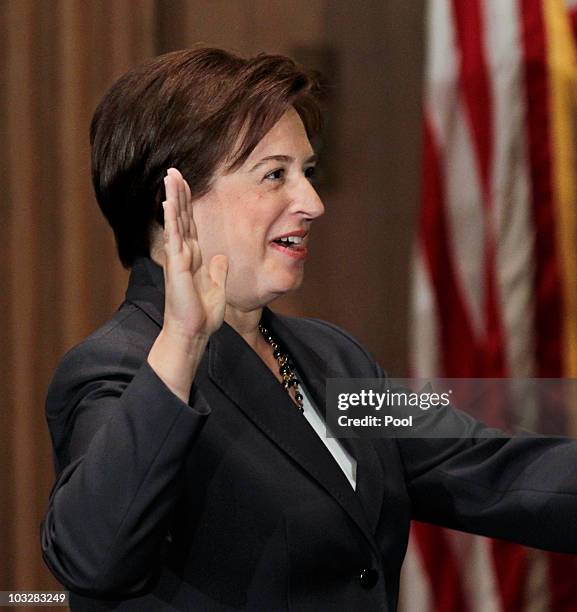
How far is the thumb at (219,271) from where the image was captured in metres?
1.00

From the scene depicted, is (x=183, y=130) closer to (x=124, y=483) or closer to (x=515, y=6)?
(x=124, y=483)

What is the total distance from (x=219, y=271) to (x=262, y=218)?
0.25 m

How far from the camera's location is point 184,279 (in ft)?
3.10

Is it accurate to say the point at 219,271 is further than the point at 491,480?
No

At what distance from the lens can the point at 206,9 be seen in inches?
76.7

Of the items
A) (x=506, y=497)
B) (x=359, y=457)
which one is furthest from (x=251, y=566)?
(x=506, y=497)

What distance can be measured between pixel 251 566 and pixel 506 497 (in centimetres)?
41

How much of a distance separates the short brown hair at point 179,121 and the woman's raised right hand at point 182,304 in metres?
0.25

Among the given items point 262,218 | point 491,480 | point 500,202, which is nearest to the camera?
point 262,218

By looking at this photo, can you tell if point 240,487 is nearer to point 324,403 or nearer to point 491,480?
point 324,403

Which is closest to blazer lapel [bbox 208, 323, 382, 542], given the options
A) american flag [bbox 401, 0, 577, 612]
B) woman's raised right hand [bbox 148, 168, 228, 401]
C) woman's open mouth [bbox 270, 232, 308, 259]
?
woman's open mouth [bbox 270, 232, 308, 259]

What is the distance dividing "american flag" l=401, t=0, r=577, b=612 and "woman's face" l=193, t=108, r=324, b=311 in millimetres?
607

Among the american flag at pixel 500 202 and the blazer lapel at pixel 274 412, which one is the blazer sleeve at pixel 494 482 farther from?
the american flag at pixel 500 202

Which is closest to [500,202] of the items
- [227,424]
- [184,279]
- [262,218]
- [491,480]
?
[491,480]
